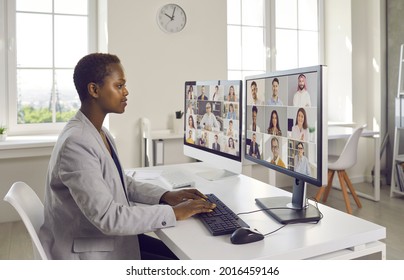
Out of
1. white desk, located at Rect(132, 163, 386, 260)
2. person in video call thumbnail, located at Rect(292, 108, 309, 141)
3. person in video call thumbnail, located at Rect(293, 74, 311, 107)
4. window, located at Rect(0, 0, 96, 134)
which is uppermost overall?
window, located at Rect(0, 0, 96, 134)

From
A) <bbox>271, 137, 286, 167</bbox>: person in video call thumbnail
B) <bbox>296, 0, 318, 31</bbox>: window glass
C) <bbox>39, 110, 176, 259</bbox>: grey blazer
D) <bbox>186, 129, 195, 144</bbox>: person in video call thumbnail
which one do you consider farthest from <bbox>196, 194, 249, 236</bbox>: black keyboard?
<bbox>296, 0, 318, 31</bbox>: window glass

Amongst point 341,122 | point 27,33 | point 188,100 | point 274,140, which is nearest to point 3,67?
point 27,33

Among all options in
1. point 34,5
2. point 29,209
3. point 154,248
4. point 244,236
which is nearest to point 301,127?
point 244,236

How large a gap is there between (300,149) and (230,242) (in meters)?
0.39

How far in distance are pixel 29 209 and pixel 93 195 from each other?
0.91ft

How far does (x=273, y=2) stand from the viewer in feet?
14.6

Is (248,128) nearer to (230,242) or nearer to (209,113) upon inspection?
(209,113)

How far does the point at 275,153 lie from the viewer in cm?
144

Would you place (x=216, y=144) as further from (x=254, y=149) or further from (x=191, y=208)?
(x=191, y=208)

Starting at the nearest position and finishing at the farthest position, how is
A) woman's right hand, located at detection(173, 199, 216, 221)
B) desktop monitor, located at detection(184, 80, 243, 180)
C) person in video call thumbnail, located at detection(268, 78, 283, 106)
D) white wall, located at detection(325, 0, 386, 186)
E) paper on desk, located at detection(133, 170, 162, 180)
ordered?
1. woman's right hand, located at detection(173, 199, 216, 221)
2. person in video call thumbnail, located at detection(268, 78, 283, 106)
3. desktop monitor, located at detection(184, 80, 243, 180)
4. paper on desk, located at detection(133, 170, 162, 180)
5. white wall, located at detection(325, 0, 386, 186)

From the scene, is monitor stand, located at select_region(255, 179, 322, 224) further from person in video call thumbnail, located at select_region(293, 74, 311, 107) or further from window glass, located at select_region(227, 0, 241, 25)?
window glass, located at select_region(227, 0, 241, 25)

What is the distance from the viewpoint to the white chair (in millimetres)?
1093

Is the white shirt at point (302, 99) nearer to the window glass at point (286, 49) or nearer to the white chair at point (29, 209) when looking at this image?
the white chair at point (29, 209)

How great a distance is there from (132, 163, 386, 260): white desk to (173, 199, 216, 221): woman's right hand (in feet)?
0.08
